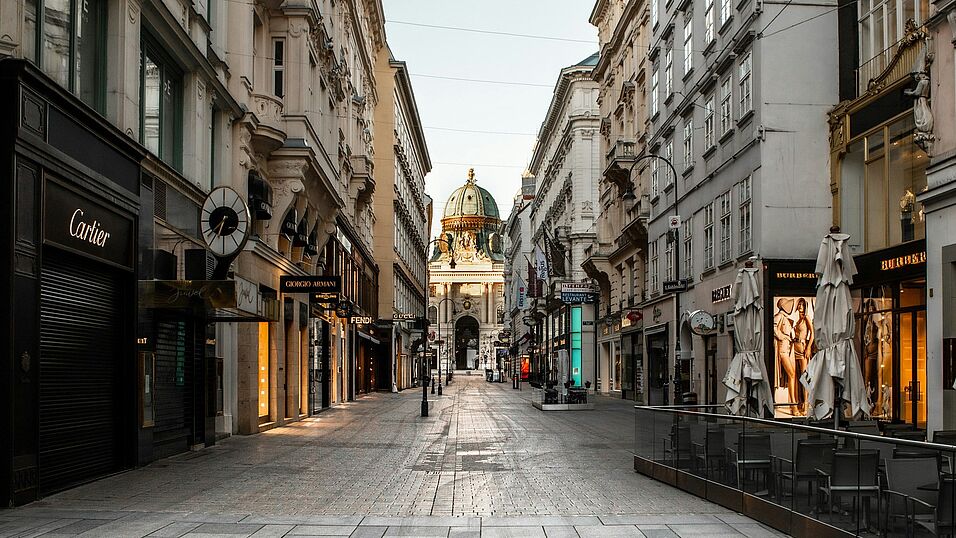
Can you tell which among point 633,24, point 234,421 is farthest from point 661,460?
point 633,24

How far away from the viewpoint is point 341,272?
43.2 meters

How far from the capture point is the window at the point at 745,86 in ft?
90.3

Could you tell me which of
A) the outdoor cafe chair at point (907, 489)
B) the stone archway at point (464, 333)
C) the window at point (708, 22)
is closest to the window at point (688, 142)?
the window at point (708, 22)

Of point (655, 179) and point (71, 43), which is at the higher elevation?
point (655, 179)

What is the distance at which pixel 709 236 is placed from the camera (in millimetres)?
32469

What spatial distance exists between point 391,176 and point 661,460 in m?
50.7

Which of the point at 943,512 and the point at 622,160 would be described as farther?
the point at 622,160

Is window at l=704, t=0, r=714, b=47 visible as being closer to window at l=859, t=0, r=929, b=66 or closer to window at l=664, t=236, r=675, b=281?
window at l=859, t=0, r=929, b=66

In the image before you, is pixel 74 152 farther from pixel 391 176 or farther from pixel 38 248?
pixel 391 176

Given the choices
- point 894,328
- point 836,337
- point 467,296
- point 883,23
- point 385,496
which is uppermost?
point 883,23

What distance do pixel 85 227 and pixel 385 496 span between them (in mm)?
5483

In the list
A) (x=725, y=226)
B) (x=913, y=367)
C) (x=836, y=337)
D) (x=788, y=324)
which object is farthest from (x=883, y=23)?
(x=725, y=226)

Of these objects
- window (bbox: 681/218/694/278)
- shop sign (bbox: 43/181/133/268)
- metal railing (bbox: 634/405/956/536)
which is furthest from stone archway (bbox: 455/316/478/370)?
metal railing (bbox: 634/405/956/536)

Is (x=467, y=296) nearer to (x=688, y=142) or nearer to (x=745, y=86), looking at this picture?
(x=688, y=142)
